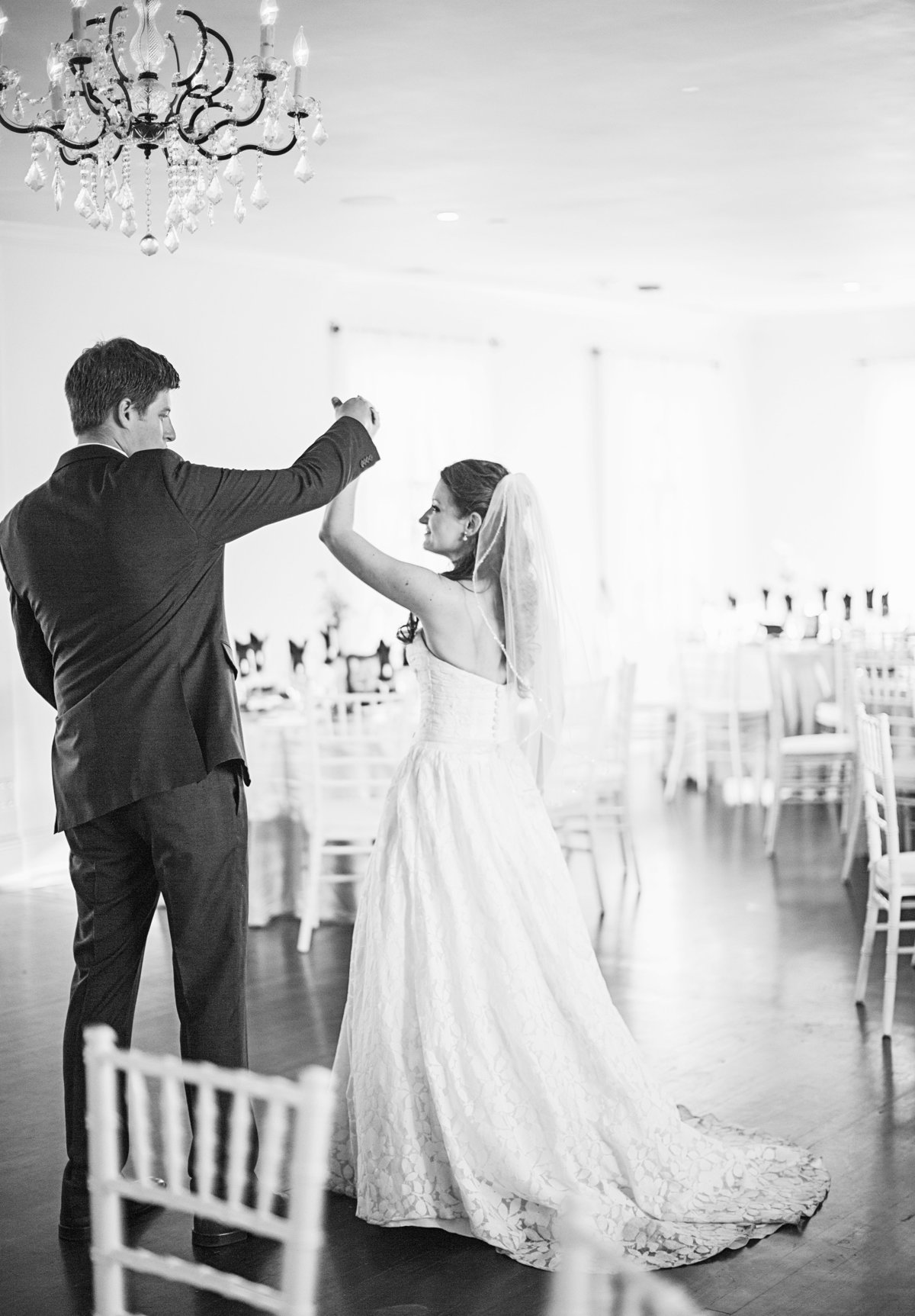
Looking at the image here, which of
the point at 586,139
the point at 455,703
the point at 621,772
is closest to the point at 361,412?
the point at 455,703

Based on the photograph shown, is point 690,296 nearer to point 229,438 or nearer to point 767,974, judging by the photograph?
point 229,438

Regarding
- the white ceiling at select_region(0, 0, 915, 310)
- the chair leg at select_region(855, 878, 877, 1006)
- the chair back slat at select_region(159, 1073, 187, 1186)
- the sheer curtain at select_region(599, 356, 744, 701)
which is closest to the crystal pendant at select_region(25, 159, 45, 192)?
the white ceiling at select_region(0, 0, 915, 310)

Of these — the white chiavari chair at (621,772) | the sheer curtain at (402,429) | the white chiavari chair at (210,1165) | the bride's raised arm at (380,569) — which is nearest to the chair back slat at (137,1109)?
the white chiavari chair at (210,1165)

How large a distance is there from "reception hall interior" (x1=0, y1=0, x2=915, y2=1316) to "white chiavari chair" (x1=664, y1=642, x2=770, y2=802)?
0.15ft

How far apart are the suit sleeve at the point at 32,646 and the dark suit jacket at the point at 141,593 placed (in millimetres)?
82

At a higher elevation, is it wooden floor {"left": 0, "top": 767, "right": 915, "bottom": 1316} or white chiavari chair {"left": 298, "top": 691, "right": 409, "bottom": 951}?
white chiavari chair {"left": 298, "top": 691, "right": 409, "bottom": 951}

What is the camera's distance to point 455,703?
357 centimetres

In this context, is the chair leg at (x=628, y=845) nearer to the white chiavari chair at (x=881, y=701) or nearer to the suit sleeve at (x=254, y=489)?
the white chiavari chair at (x=881, y=701)

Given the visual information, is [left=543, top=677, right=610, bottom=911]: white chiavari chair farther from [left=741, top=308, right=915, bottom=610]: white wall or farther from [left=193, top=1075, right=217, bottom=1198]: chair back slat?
[left=741, top=308, right=915, bottom=610]: white wall

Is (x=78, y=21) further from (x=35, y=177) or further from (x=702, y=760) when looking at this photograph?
(x=702, y=760)

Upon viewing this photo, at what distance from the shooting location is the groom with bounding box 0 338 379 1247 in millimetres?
2996

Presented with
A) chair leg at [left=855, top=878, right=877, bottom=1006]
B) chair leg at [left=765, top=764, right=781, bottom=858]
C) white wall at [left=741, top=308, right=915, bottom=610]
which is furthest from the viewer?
white wall at [left=741, top=308, right=915, bottom=610]

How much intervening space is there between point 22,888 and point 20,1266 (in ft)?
14.6

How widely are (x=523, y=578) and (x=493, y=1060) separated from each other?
3.47ft
